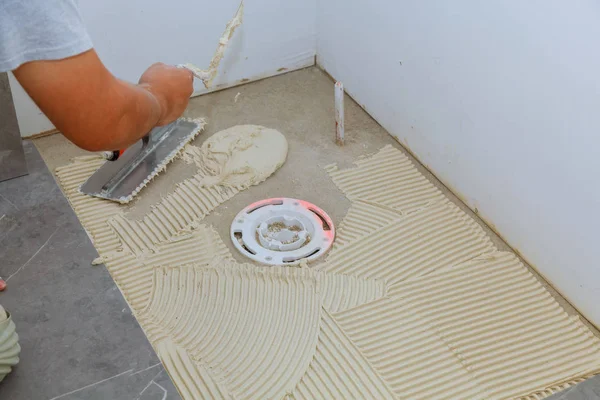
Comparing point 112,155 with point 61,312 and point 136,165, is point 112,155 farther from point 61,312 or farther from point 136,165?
point 61,312

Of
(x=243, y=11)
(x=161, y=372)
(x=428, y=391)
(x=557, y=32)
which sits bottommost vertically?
(x=428, y=391)

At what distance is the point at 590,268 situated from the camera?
160cm

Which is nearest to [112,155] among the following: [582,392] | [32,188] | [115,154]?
[115,154]

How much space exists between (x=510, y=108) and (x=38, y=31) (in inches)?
46.3

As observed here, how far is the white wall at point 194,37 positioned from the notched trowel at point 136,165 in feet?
0.88

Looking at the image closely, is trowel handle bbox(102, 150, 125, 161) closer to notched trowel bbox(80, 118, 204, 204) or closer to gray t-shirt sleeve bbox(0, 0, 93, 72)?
notched trowel bbox(80, 118, 204, 204)

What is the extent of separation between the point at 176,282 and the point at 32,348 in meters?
0.40

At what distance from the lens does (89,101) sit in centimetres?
109

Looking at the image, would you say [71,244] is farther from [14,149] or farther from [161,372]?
[161,372]

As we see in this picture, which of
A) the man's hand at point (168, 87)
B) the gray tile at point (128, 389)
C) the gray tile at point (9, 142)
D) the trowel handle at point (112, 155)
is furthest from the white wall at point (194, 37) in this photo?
the gray tile at point (128, 389)

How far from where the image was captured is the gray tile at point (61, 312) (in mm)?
1381

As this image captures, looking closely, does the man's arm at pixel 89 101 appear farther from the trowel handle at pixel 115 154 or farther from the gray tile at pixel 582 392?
the gray tile at pixel 582 392

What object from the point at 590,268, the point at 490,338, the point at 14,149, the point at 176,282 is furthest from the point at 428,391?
the point at 14,149

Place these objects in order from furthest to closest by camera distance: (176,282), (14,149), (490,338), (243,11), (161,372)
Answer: (243,11), (14,149), (176,282), (490,338), (161,372)
